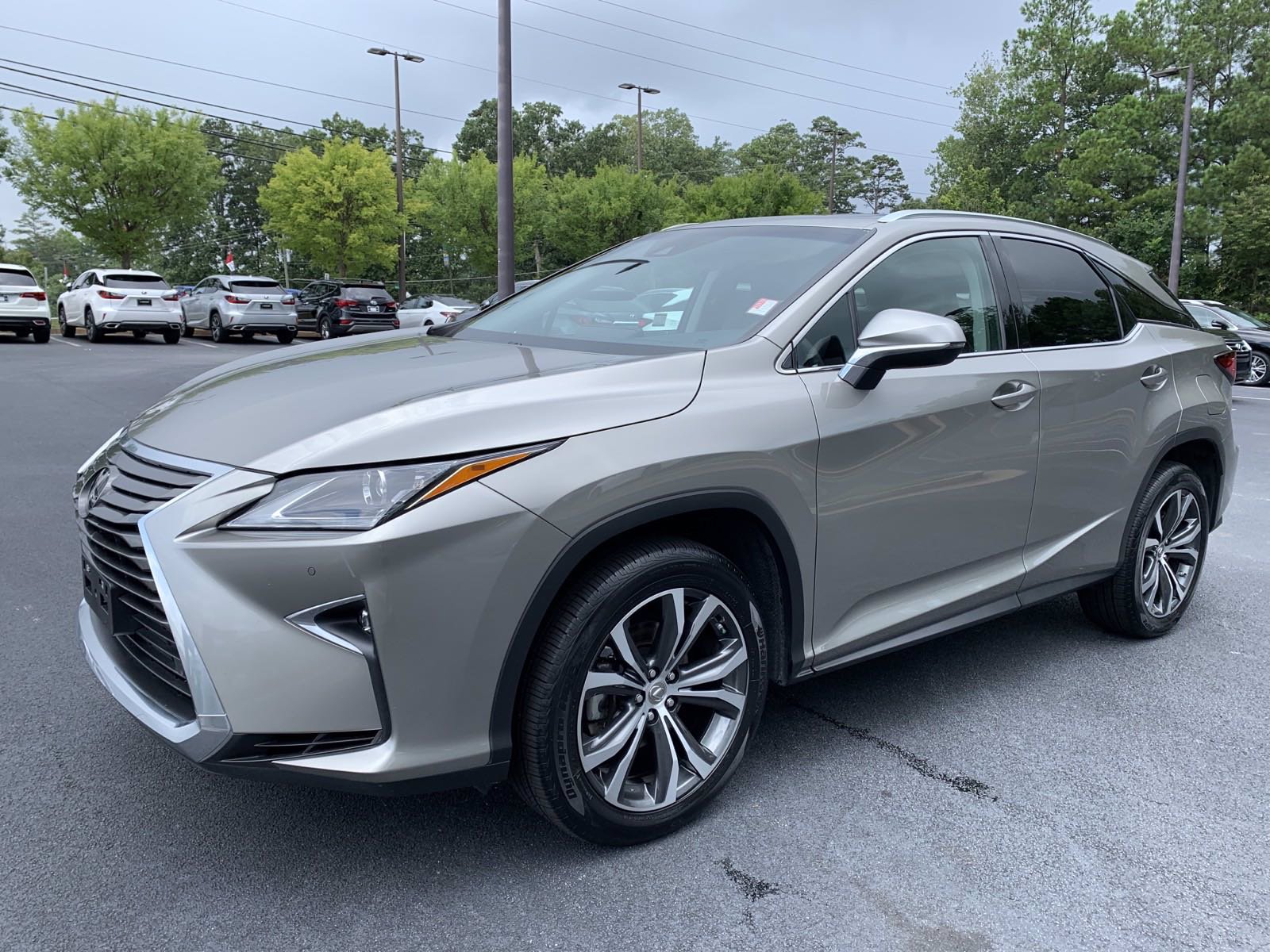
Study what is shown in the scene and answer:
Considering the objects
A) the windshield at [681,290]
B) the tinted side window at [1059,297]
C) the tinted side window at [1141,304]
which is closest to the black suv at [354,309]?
the windshield at [681,290]

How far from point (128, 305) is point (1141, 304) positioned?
76.7 feet

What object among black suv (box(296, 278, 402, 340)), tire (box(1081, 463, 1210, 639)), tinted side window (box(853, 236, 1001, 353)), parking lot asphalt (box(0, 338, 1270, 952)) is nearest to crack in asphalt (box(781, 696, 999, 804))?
parking lot asphalt (box(0, 338, 1270, 952))

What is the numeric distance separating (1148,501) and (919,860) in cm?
222

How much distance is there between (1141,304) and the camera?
14.0 ft

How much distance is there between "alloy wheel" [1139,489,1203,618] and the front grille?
3.68 metres

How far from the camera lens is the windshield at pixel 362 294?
2559 centimetres

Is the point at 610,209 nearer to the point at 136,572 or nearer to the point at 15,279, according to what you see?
the point at 15,279

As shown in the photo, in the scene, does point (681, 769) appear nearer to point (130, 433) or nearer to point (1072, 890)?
point (1072, 890)

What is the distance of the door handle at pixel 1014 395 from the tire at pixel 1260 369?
18856 mm

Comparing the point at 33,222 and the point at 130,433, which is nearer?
the point at 130,433

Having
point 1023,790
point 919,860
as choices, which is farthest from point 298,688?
point 1023,790

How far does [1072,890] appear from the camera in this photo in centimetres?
249

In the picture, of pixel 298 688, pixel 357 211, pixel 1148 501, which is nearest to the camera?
pixel 298 688

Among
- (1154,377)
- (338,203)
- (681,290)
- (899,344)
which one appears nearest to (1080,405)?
(1154,377)
